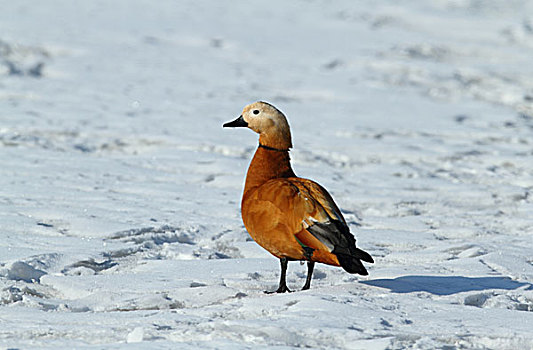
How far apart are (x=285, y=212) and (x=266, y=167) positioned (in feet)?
1.10

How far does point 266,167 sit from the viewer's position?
3.48 m

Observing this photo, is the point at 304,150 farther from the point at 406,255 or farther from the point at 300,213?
the point at 300,213

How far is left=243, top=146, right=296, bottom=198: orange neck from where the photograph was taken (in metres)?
3.48

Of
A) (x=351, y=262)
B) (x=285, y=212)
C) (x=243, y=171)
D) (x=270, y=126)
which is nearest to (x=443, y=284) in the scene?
(x=351, y=262)

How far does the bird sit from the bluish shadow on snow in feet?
1.34

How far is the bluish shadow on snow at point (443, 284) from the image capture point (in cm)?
347

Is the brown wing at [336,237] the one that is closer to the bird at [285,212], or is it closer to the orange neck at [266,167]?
the bird at [285,212]

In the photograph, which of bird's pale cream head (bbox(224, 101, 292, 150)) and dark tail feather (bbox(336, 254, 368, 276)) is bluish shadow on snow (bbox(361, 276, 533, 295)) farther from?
bird's pale cream head (bbox(224, 101, 292, 150))

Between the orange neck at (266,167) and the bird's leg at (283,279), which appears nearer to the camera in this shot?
the bird's leg at (283,279)

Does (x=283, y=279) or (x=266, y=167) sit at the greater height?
(x=266, y=167)

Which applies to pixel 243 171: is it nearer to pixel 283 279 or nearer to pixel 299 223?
pixel 283 279

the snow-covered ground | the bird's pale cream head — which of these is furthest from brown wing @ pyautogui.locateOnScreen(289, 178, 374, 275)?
the bird's pale cream head

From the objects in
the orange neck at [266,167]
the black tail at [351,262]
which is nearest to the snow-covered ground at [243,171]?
the black tail at [351,262]

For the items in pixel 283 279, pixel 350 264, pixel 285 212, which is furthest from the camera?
pixel 283 279
